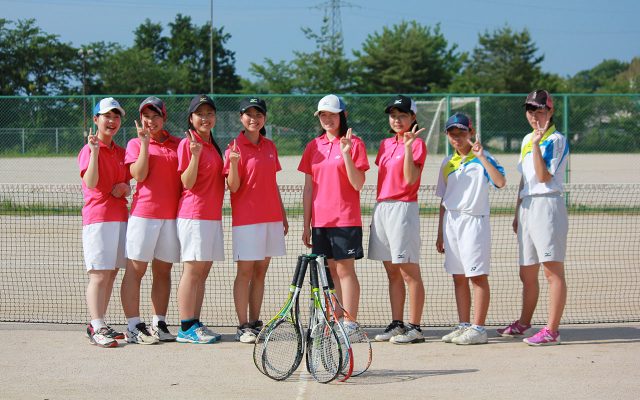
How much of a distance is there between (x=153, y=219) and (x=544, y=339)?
343cm

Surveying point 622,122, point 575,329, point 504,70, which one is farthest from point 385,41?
point 575,329

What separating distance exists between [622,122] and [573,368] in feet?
50.4

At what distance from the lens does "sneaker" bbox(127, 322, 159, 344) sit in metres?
7.31

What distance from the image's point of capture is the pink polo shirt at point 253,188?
734 cm

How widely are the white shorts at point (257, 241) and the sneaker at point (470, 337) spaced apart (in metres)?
1.68

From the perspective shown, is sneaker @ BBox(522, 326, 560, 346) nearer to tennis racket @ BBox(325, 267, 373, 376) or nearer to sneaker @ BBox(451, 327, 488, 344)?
sneaker @ BBox(451, 327, 488, 344)

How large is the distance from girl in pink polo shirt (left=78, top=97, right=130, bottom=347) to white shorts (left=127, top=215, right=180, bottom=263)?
0.54 ft

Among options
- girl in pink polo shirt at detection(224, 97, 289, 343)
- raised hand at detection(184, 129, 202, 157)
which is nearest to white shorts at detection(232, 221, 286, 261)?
girl in pink polo shirt at detection(224, 97, 289, 343)

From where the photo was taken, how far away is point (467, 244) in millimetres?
7297

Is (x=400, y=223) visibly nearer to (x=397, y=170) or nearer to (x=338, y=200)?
(x=397, y=170)

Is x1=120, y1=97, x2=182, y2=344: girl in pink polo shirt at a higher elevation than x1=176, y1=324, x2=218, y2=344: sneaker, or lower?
higher

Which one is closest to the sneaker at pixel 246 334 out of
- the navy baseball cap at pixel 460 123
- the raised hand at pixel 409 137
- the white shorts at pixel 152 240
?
the white shorts at pixel 152 240

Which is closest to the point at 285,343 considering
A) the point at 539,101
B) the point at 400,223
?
the point at 400,223

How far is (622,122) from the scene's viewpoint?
20.6m
